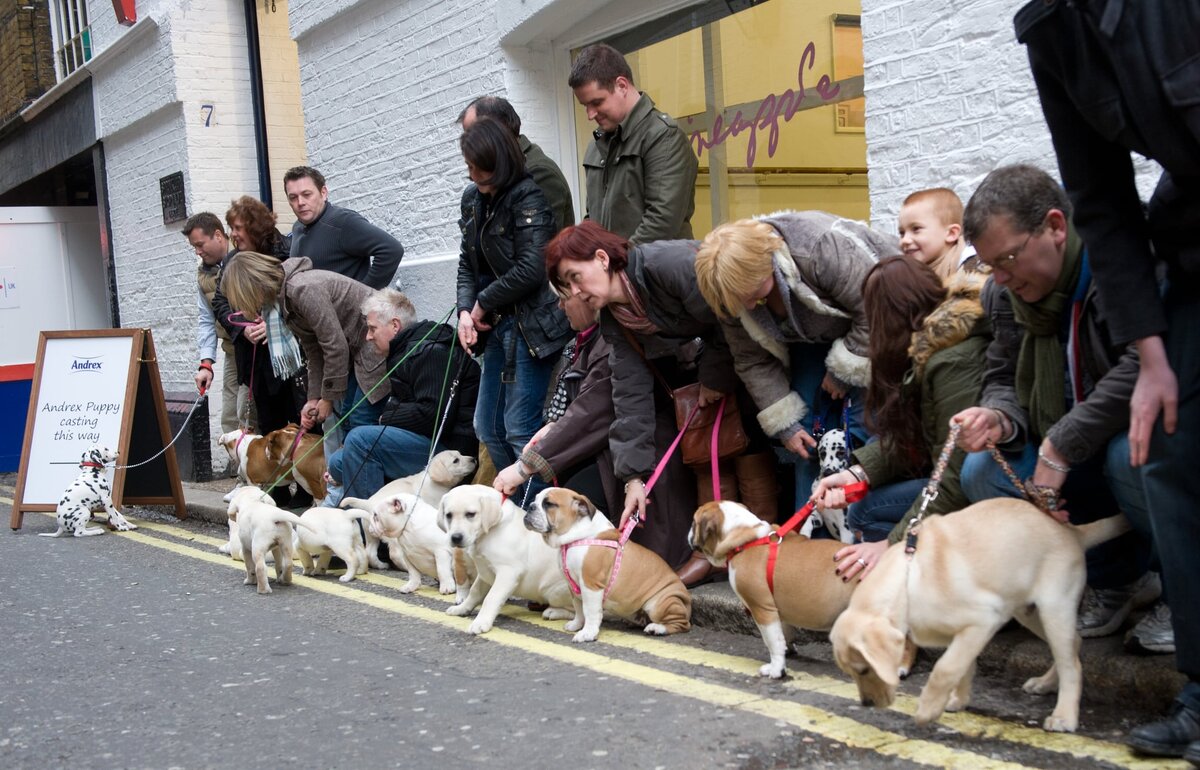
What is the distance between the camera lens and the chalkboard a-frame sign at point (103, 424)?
31.7 ft

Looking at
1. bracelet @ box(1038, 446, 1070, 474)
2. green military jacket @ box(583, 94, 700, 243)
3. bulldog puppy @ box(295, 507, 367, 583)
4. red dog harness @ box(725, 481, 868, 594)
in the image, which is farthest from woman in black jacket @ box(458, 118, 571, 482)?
bracelet @ box(1038, 446, 1070, 474)

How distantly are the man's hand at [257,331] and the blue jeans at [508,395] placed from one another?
6.91 feet

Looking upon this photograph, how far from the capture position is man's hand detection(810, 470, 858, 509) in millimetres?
4449

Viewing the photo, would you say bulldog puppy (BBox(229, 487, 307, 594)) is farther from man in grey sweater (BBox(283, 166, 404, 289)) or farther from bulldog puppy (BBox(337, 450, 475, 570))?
Answer: man in grey sweater (BBox(283, 166, 404, 289))

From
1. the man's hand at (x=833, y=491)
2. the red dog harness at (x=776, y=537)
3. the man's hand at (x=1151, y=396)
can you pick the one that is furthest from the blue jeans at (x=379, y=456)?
the man's hand at (x=1151, y=396)

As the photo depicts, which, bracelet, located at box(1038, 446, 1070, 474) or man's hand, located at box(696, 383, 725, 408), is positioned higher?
man's hand, located at box(696, 383, 725, 408)

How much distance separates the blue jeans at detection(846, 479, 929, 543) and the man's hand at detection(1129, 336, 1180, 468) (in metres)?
1.30

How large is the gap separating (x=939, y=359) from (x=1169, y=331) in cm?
111

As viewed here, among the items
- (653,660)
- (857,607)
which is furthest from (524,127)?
(857,607)

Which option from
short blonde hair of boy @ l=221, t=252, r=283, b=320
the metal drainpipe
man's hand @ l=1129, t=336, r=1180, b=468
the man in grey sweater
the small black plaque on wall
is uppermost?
the metal drainpipe

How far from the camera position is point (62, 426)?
9.84 m

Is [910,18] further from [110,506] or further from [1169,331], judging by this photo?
[110,506]

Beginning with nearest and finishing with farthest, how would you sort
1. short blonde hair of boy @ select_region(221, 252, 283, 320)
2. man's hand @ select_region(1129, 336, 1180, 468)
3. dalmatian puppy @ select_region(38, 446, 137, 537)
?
man's hand @ select_region(1129, 336, 1180, 468) → short blonde hair of boy @ select_region(221, 252, 283, 320) → dalmatian puppy @ select_region(38, 446, 137, 537)

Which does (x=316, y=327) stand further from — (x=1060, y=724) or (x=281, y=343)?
(x=1060, y=724)
